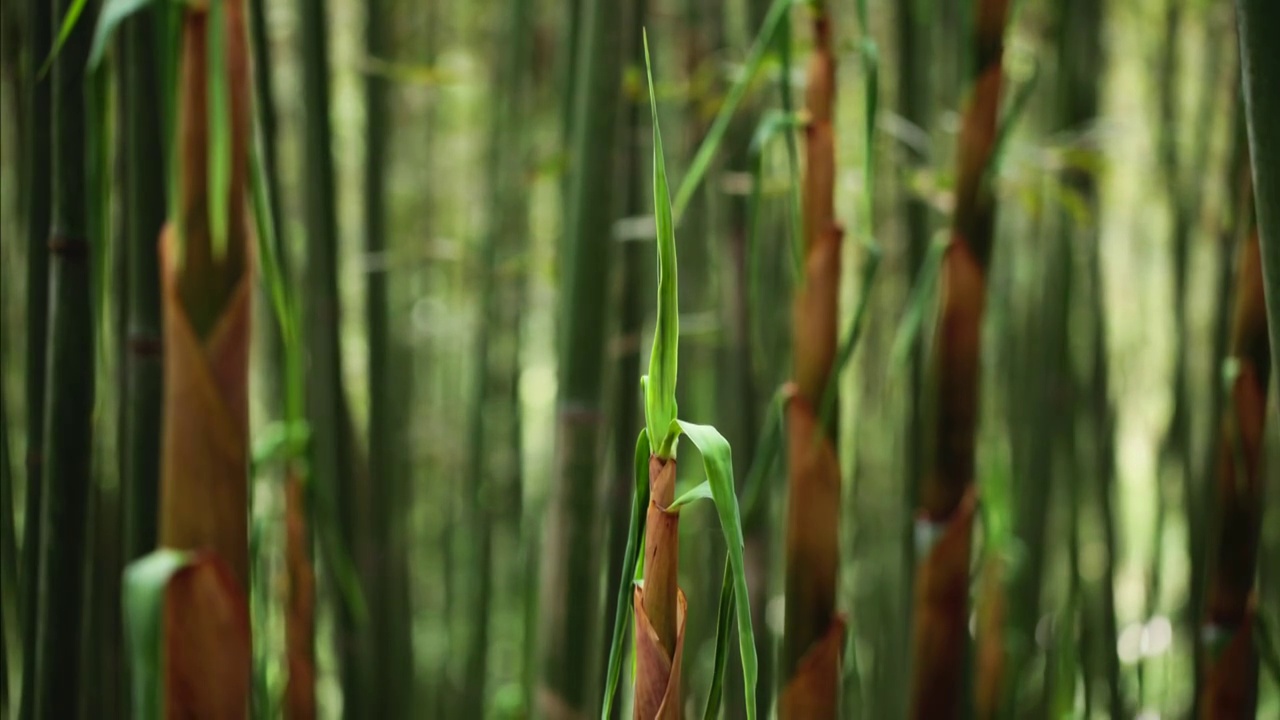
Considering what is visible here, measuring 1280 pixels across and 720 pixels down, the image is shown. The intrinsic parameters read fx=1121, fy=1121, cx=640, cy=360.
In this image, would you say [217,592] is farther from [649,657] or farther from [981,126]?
[981,126]

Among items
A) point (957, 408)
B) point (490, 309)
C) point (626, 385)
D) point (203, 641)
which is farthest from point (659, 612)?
point (490, 309)

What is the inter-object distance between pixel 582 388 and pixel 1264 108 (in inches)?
10.9

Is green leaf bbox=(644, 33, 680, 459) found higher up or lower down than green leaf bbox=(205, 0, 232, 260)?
lower down

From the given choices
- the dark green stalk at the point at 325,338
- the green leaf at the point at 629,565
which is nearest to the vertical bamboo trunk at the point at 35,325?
the dark green stalk at the point at 325,338

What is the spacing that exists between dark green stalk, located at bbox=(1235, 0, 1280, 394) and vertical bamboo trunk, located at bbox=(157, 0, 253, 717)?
10.0 inches

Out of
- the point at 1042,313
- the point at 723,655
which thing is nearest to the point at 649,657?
the point at 723,655

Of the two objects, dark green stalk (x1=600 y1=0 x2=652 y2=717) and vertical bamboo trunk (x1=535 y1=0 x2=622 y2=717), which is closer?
vertical bamboo trunk (x1=535 y1=0 x2=622 y2=717)

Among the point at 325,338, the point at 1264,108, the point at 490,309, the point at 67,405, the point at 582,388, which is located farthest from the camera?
the point at 490,309

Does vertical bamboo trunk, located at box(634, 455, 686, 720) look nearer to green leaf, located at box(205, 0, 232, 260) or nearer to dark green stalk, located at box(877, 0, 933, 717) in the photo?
green leaf, located at box(205, 0, 232, 260)

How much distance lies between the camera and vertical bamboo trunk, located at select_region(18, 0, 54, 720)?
16.1 inches

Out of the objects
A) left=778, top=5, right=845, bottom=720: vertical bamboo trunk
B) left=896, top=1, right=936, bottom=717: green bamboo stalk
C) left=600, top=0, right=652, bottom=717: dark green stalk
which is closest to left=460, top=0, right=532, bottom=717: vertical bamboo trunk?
left=600, top=0, right=652, bottom=717: dark green stalk

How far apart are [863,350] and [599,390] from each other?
759 millimetres

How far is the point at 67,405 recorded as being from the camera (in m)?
0.37

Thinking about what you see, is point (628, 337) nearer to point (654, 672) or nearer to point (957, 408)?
point (957, 408)
